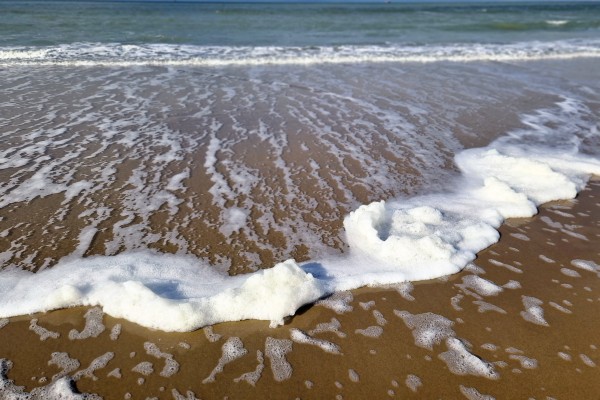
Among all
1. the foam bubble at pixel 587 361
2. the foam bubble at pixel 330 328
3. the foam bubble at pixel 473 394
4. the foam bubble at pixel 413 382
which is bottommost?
the foam bubble at pixel 330 328

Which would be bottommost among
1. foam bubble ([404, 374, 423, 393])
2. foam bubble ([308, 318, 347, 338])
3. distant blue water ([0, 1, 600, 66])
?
distant blue water ([0, 1, 600, 66])

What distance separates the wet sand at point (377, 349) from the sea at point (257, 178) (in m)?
0.15

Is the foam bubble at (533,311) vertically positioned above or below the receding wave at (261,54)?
above

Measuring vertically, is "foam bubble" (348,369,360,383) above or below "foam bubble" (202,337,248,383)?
above

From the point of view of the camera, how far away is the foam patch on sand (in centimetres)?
250

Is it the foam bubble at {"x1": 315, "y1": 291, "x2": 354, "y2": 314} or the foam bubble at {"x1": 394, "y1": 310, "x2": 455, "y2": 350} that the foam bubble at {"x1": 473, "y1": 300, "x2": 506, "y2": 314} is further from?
the foam bubble at {"x1": 315, "y1": 291, "x2": 354, "y2": 314}

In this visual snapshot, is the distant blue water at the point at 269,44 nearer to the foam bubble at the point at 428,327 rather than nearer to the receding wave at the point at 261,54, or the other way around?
the receding wave at the point at 261,54

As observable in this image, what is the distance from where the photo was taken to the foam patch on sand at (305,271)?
250 cm

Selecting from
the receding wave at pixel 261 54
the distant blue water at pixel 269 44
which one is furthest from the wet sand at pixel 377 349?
the distant blue water at pixel 269 44

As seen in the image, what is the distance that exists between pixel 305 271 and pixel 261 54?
11.2 metres

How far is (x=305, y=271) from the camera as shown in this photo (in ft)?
9.56

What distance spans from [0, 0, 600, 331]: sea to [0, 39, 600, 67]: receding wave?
3.56ft

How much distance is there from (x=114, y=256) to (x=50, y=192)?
4.55 ft

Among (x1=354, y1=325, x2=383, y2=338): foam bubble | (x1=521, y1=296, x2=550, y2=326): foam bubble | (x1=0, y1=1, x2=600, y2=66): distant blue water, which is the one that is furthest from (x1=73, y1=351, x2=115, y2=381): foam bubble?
(x1=0, y1=1, x2=600, y2=66): distant blue water
